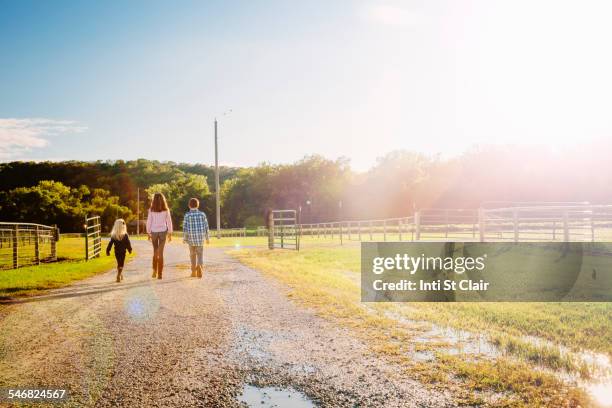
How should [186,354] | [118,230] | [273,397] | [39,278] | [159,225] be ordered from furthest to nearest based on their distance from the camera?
[39,278], [118,230], [159,225], [186,354], [273,397]

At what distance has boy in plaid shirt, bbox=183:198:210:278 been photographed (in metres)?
12.4

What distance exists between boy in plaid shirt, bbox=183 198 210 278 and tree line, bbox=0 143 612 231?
65.7 metres

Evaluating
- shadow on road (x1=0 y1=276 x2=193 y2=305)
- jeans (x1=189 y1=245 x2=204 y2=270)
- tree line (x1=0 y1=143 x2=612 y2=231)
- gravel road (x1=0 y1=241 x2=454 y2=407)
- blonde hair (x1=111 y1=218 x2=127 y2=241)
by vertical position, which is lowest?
gravel road (x1=0 y1=241 x2=454 y2=407)

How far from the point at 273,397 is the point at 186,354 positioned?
1605 millimetres

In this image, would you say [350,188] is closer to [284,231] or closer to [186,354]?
[284,231]

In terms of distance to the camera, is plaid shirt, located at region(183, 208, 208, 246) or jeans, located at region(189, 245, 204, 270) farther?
jeans, located at region(189, 245, 204, 270)

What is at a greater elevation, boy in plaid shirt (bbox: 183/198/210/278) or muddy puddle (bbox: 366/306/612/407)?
boy in plaid shirt (bbox: 183/198/210/278)

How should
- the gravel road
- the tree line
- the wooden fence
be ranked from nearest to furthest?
the gravel road, the wooden fence, the tree line

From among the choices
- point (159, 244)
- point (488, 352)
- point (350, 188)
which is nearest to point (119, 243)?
point (159, 244)

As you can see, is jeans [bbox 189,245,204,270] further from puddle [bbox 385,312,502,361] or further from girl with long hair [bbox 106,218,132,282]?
puddle [bbox 385,312,502,361]

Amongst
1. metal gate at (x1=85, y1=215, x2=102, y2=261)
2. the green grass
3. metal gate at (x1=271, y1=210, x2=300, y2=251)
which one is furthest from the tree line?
the green grass

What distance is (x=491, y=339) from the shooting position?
6.41 m

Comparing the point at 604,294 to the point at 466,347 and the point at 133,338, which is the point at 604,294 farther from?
the point at 133,338

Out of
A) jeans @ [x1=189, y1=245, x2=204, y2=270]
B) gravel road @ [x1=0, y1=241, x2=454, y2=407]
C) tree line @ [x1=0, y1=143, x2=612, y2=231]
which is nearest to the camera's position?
gravel road @ [x1=0, y1=241, x2=454, y2=407]
